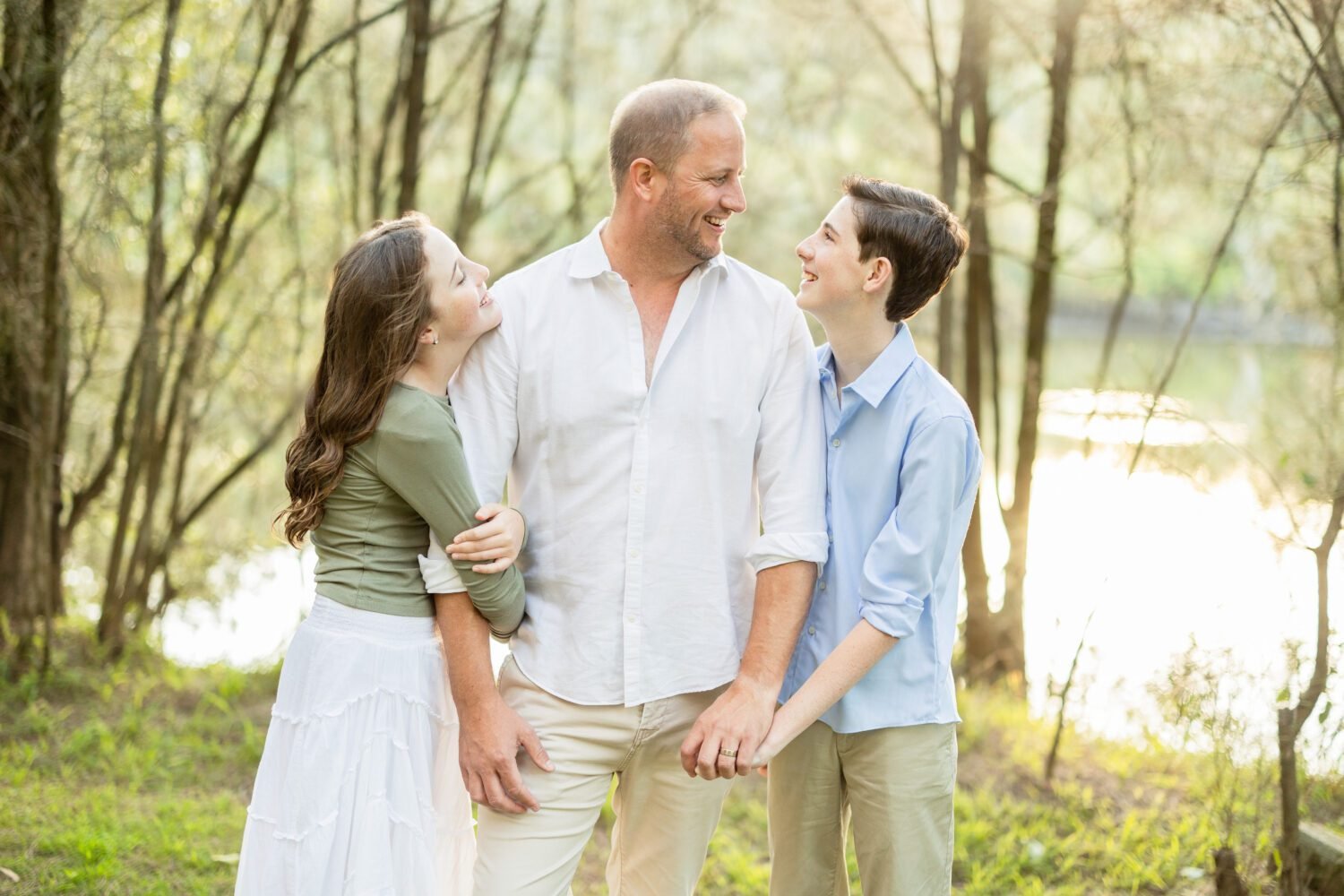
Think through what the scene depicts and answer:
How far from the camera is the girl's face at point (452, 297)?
2.21m

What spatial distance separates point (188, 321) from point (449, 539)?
15.5ft

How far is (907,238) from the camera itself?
7.61ft

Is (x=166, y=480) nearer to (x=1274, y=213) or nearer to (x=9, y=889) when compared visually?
(x=9, y=889)

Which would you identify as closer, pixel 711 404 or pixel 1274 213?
pixel 711 404

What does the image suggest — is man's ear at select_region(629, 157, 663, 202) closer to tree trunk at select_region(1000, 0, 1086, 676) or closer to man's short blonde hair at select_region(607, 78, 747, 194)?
man's short blonde hair at select_region(607, 78, 747, 194)

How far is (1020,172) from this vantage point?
9.95m

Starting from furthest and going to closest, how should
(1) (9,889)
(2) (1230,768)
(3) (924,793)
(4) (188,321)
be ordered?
(4) (188,321)
(2) (1230,768)
(1) (9,889)
(3) (924,793)

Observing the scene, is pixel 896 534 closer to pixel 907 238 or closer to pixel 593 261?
pixel 907 238

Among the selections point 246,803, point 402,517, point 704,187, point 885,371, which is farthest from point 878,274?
point 246,803

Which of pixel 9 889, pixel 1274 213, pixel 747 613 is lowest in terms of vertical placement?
pixel 9 889

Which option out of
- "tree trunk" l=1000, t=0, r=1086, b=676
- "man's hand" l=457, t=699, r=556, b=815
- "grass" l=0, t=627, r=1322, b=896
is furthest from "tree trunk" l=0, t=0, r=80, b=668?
"tree trunk" l=1000, t=0, r=1086, b=676

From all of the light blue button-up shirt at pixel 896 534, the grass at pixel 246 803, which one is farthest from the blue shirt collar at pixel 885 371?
the grass at pixel 246 803

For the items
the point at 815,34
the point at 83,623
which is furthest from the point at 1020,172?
the point at 83,623

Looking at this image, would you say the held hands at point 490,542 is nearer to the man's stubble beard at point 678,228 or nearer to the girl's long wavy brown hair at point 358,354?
the girl's long wavy brown hair at point 358,354
